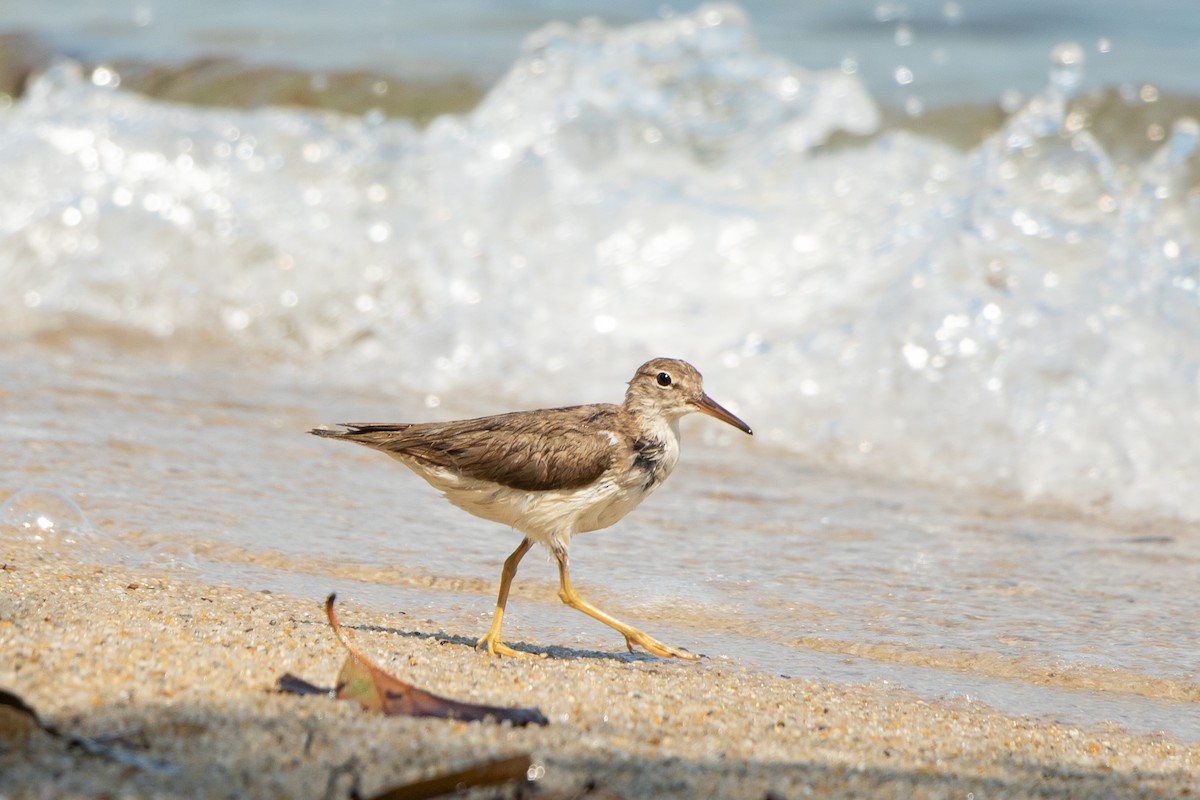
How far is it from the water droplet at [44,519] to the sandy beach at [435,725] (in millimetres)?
494

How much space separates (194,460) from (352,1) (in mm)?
10902

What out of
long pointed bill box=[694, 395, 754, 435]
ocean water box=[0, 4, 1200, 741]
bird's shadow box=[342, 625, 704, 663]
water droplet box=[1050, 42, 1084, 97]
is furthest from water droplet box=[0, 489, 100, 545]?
water droplet box=[1050, 42, 1084, 97]

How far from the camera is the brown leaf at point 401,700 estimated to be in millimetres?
3664

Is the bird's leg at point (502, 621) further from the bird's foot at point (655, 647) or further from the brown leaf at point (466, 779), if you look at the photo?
the brown leaf at point (466, 779)

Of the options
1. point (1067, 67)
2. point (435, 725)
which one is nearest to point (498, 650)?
point (435, 725)

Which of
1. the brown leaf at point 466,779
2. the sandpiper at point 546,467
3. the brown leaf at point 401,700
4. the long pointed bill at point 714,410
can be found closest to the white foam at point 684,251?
the long pointed bill at point 714,410

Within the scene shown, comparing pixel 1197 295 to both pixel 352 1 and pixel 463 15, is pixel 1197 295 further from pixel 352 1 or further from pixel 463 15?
pixel 352 1

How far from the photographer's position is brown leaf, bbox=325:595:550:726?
3664mm

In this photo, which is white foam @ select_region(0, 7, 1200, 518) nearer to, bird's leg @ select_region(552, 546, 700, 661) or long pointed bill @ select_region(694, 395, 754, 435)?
long pointed bill @ select_region(694, 395, 754, 435)

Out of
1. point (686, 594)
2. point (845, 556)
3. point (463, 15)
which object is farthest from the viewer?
point (463, 15)

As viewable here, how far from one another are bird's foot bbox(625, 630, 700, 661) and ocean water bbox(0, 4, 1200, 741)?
147mm

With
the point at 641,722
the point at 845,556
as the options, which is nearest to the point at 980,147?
the point at 845,556

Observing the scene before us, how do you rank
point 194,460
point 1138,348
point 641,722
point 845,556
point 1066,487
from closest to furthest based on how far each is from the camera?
point 641,722 → point 845,556 → point 194,460 → point 1066,487 → point 1138,348

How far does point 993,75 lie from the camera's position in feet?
42.2
